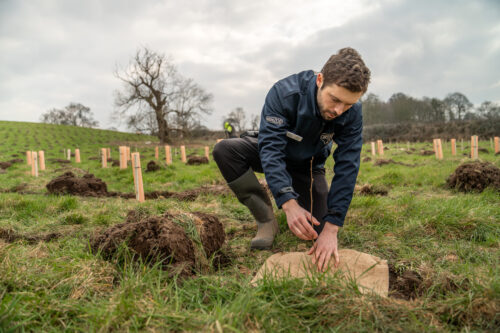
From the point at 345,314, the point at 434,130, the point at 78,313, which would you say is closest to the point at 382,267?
the point at 345,314

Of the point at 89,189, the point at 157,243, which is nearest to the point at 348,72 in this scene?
the point at 157,243

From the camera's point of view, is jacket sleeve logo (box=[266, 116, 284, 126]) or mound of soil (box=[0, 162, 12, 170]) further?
mound of soil (box=[0, 162, 12, 170])

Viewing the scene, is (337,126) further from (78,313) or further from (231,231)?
(78,313)

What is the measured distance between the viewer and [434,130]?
32.8 m

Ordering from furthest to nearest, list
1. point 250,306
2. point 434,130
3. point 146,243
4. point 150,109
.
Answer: point 434,130 → point 150,109 → point 146,243 → point 250,306

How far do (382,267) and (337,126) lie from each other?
110 cm

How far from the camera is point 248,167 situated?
2.91 meters

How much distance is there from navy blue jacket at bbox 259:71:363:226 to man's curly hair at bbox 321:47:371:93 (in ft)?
0.72

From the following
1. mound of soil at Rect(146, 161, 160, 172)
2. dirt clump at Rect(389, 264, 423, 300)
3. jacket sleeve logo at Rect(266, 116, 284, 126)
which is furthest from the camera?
mound of soil at Rect(146, 161, 160, 172)

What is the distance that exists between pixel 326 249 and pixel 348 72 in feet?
3.85

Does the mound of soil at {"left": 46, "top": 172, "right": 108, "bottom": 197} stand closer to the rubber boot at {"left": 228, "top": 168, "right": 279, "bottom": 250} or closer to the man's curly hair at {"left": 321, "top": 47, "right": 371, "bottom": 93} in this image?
the rubber boot at {"left": 228, "top": 168, "right": 279, "bottom": 250}

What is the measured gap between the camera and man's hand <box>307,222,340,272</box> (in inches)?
76.3

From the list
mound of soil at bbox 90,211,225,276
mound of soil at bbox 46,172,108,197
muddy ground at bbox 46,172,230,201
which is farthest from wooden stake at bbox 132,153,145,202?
mound of soil at bbox 90,211,225,276

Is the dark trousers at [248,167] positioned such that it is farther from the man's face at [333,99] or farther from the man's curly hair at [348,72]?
the man's curly hair at [348,72]
